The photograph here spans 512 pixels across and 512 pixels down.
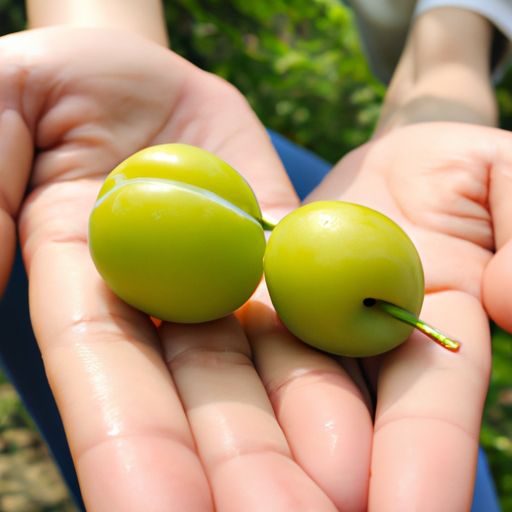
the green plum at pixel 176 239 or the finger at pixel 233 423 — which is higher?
the green plum at pixel 176 239

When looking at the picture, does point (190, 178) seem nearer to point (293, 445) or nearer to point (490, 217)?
point (293, 445)

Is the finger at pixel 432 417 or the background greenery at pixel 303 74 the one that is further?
the background greenery at pixel 303 74

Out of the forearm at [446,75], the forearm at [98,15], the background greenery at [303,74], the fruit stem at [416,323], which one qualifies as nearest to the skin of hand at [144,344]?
the fruit stem at [416,323]

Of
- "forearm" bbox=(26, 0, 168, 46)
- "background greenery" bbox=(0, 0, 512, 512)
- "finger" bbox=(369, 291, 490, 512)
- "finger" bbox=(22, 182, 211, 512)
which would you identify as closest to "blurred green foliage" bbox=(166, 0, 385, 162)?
"background greenery" bbox=(0, 0, 512, 512)

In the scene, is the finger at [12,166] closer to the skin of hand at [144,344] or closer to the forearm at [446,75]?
the skin of hand at [144,344]

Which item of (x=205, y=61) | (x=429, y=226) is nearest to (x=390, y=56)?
(x=205, y=61)

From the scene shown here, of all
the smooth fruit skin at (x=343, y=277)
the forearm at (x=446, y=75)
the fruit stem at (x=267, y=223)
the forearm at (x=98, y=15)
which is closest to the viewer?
the smooth fruit skin at (x=343, y=277)

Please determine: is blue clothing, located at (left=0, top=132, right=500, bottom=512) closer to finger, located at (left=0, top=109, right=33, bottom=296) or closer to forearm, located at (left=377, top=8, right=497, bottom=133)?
finger, located at (left=0, top=109, right=33, bottom=296)
